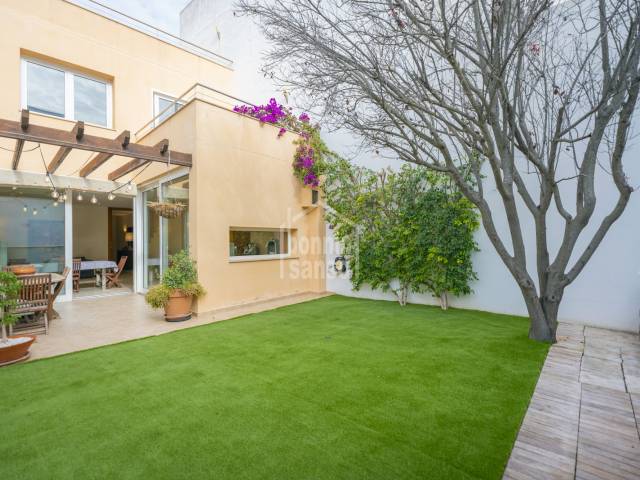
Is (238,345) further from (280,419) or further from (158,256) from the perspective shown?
(158,256)

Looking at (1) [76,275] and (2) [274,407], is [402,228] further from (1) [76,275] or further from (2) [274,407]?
(1) [76,275]

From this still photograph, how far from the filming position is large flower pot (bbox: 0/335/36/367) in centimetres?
393

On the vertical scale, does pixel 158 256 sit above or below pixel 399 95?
below

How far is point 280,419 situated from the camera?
269 cm

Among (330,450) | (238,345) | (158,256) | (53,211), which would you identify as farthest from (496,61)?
(53,211)

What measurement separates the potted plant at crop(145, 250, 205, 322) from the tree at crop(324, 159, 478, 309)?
3.66 meters

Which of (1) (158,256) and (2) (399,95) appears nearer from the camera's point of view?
(2) (399,95)

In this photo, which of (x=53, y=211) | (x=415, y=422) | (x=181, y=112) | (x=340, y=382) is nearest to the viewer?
(x=415, y=422)

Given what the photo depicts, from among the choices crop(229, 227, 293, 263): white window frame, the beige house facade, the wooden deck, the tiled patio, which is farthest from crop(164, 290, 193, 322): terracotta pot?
the wooden deck

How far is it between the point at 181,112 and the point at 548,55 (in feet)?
23.2

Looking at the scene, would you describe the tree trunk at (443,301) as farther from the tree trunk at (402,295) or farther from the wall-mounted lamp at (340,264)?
the wall-mounted lamp at (340,264)

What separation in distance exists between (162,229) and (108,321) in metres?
2.68

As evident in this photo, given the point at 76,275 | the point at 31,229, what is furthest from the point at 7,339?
the point at 76,275

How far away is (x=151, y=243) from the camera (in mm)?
8680
